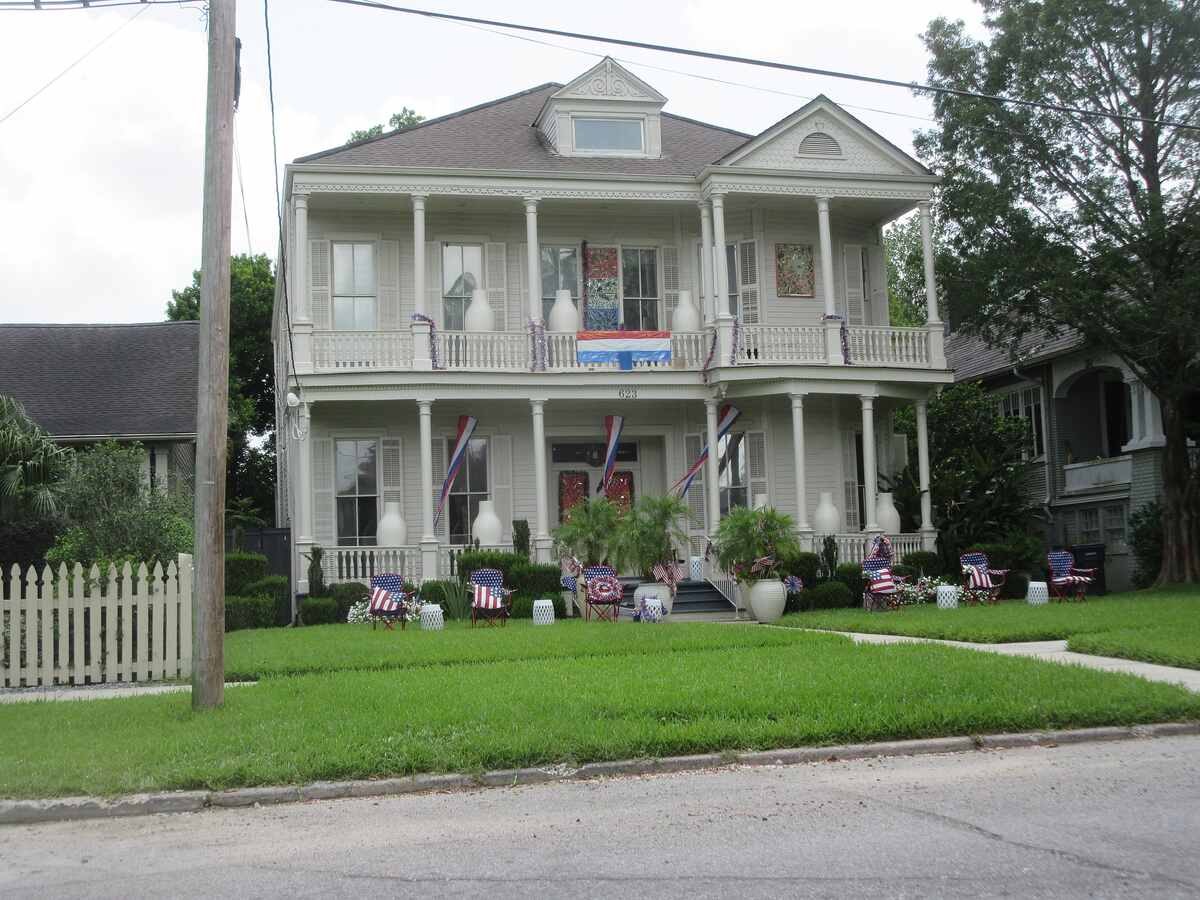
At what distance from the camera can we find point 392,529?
21797 mm

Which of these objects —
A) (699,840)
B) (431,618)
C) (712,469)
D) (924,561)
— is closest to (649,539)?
(712,469)

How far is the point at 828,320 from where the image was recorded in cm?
2283

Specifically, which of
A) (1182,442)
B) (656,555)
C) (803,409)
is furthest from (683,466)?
(1182,442)

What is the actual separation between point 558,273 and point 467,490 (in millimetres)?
4706

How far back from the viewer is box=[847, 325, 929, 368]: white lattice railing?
23.3 m

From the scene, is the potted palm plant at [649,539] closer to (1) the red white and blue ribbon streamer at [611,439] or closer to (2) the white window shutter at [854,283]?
(1) the red white and blue ribbon streamer at [611,439]

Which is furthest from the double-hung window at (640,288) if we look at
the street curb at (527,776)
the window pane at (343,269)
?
the street curb at (527,776)

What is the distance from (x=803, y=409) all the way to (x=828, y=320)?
7.47 ft

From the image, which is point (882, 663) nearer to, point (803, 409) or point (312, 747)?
point (312, 747)

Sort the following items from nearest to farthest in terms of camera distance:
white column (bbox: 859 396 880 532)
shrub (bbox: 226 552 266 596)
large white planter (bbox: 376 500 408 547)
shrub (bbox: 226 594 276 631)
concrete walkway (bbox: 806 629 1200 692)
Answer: concrete walkway (bbox: 806 629 1200 692), shrub (bbox: 226 594 276 631), shrub (bbox: 226 552 266 596), large white planter (bbox: 376 500 408 547), white column (bbox: 859 396 880 532)

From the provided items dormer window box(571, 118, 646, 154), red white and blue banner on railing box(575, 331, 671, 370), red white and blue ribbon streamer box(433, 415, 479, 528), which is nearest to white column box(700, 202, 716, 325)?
red white and blue banner on railing box(575, 331, 671, 370)

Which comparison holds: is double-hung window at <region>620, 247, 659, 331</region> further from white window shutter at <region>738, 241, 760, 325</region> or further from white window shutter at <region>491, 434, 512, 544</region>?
white window shutter at <region>491, 434, 512, 544</region>

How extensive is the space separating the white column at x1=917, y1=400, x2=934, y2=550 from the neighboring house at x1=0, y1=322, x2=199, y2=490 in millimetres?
14948

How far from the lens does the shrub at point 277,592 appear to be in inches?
770
